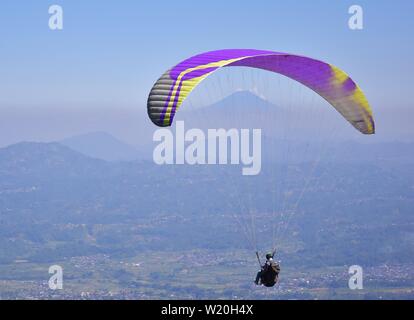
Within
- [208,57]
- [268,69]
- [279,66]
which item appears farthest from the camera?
[268,69]

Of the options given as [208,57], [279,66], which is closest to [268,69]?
[279,66]

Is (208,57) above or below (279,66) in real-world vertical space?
below

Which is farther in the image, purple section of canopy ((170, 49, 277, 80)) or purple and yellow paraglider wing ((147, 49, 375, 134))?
purple section of canopy ((170, 49, 277, 80))

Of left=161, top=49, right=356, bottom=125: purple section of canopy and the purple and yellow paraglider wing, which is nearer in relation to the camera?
the purple and yellow paraglider wing

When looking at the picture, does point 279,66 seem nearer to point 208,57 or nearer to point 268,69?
point 268,69

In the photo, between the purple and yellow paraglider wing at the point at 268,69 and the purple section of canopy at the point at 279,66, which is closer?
the purple and yellow paraglider wing at the point at 268,69

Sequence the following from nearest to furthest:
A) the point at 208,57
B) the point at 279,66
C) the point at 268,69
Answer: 1. the point at 208,57
2. the point at 279,66
3. the point at 268,69
